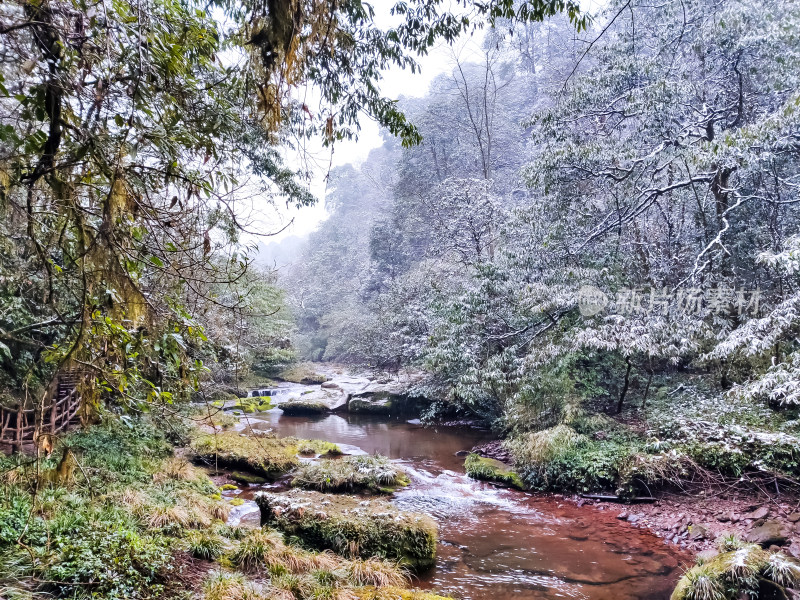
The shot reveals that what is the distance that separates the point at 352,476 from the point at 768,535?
6.38 metres

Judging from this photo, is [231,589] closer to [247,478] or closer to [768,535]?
[247,478]

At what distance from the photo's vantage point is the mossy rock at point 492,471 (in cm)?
923

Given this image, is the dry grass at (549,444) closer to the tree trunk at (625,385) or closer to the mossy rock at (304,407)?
the tree trunk at (625,385)

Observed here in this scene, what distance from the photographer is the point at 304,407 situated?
17078 mm

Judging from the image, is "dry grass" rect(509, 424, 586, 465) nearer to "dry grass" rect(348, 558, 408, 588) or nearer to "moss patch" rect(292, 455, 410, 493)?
"moss patch" rect(292, 455, 410, 493)

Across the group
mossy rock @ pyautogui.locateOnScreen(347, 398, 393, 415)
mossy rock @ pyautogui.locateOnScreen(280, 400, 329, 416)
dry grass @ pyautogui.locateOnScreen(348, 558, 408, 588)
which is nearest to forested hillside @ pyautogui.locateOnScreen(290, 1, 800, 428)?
mossy rock @ pyautogui.locateOnScreen(347, 398, 393, 415)

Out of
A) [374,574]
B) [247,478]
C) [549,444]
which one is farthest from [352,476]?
[549,444]

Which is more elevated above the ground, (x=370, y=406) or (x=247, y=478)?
(x=370, y=406)

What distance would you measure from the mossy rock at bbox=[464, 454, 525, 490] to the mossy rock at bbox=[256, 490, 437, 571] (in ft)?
11.7

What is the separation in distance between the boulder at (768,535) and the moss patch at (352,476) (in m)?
5.59

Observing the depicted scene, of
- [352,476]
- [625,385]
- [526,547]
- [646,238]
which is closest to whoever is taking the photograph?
[526,547]

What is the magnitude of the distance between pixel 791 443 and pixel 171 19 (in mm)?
9441

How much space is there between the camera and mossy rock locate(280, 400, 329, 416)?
56.0ft

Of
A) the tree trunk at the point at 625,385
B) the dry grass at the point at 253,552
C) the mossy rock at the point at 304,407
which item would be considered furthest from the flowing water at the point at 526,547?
the mossy rock at the point at 304,407
